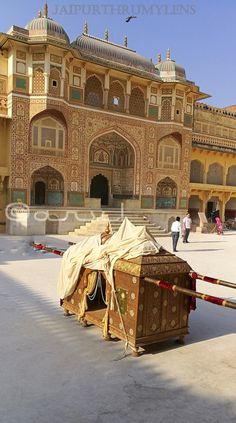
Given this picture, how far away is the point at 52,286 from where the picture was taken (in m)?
6.54

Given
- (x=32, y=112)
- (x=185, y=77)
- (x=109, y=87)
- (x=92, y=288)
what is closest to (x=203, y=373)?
(x=92, y=288)

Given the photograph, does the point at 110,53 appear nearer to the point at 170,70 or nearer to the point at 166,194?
the point at 170,70

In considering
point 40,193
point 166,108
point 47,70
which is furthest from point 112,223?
point 166,108

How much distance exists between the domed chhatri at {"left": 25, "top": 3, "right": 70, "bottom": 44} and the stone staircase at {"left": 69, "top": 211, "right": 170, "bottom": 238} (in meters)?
8.02

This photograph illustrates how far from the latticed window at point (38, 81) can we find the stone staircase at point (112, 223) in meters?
6.17

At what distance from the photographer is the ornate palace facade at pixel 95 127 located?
15.7m

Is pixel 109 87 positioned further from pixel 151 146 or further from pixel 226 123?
pixel 226 123

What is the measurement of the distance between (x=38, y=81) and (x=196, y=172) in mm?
12467

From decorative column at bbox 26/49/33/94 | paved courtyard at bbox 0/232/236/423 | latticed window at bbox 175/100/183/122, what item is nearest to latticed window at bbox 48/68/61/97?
decorative column at bbox 26/49/33/94

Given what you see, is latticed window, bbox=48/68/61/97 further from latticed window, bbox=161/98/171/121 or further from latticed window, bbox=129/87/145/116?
latticed window, bbox=161/98/171/121

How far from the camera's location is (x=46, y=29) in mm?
15562

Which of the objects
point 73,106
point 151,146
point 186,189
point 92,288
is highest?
point 73,106

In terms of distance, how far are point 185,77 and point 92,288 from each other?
1855cm

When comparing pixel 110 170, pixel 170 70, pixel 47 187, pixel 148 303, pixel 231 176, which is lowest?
pixel 148 303
